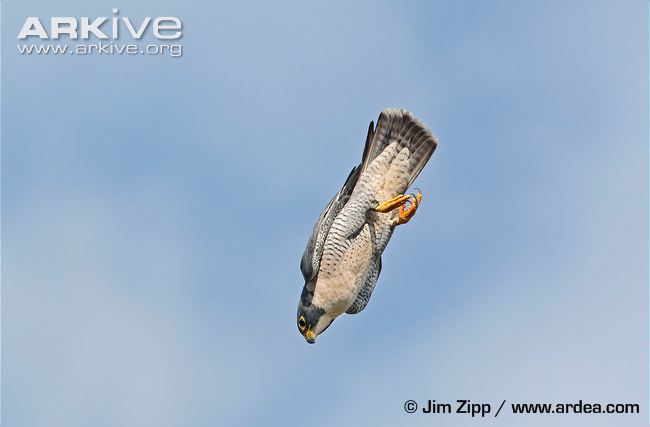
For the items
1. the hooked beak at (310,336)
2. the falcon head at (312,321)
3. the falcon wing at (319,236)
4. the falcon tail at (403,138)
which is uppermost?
the falcon tail at (403,138)

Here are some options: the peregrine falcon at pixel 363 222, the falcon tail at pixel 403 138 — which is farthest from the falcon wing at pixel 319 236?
the falcon tail at pixel 403 138

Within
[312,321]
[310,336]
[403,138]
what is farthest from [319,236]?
[403,138]

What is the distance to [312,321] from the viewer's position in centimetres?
1652

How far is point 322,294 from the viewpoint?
16344 millimetres

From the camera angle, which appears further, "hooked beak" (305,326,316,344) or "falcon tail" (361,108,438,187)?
"falcon tail" (361,108,438,187)

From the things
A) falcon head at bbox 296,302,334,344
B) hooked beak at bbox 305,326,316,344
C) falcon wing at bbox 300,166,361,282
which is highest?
falcon wing at bbox 300,166,361,282

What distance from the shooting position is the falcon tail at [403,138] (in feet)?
55.5

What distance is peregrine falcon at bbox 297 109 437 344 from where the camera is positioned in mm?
16234

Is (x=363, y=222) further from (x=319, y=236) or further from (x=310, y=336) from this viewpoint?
(x=310, y=336)

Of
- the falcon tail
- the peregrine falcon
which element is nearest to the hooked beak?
the peregrine falcon

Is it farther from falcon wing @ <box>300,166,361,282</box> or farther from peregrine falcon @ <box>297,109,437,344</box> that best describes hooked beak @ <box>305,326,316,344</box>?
falcon wing @ <box>300,166,361,282</box>

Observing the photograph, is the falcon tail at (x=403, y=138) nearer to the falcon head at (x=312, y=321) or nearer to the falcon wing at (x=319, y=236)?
the falcon wing at (x=319, y=236)

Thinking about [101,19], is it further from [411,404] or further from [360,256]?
[411,404]

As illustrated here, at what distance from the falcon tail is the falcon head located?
1935 mm
